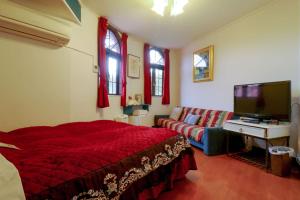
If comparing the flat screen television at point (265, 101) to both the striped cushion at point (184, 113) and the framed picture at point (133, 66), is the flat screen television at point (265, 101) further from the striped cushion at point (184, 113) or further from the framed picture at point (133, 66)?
the framed picture at point (133, 66)

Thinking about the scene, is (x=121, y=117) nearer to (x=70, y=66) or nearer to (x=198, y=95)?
(x=70, y=66)

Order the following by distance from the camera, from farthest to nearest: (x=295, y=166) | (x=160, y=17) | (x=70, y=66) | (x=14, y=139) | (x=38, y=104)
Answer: (x=160, y=17) → (x=70, y=66) → (x=295, y=166) → (x=38, y=104) → (x=14, y=139)

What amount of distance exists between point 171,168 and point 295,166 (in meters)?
2.11

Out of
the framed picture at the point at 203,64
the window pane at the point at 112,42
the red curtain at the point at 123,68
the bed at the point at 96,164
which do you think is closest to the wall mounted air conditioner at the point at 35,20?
the bed at the point at 96,164

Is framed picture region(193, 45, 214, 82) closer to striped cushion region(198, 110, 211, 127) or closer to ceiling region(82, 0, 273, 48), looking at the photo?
ceiling region(82, 0, 273, 48)

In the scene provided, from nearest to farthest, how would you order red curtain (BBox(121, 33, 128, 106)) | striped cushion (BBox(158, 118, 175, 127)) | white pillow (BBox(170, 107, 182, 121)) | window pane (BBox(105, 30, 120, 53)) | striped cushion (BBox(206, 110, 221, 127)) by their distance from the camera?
striped cushion (BBox(206, 110, 221, 127)) → window pane (BBox(105, 30, 120, 53)) → red curtain (BBox(121, 33, 128, 106)) → striped cushion (BBox(158, 118, 175, 127)) → white pillow (BBox(170, 107, 182, 121))

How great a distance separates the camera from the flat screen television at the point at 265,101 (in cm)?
246

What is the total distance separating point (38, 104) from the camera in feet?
7.51

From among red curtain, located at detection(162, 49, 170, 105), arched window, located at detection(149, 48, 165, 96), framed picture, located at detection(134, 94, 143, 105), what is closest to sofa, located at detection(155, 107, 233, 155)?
red curtain, located at detection(162, 49, 170, 105)

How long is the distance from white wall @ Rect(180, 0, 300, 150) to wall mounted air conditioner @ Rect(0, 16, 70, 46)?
3268mm

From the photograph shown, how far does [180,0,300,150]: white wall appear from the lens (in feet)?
8.68

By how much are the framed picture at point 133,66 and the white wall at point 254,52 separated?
1695 mm

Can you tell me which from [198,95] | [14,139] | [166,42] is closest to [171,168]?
[14,139]

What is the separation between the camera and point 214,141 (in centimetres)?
313
